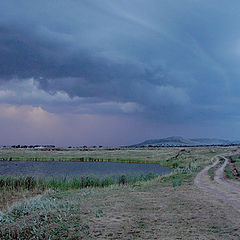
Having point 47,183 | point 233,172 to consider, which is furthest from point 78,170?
point 233,172

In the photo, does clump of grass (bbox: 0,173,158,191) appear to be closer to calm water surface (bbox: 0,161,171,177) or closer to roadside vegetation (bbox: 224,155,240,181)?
calm water surface (bbox: 0,161,171,177)

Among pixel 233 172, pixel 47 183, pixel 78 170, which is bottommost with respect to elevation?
pixel 78 170

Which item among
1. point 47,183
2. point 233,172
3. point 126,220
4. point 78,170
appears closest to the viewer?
point 126,220

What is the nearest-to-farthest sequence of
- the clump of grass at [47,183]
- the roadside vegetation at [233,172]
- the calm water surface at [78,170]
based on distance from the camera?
the roadside vegetation at [233,172]
the clump of grass at [47,183]
the calm water surface at [78,170]

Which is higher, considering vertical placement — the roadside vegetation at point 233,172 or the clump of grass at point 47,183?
the roadside vegetation at point 233,172

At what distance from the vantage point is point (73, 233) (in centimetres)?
941

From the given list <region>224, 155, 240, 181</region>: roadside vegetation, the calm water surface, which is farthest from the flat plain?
the calm water surface

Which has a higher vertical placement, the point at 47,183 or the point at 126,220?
the point at 126,220

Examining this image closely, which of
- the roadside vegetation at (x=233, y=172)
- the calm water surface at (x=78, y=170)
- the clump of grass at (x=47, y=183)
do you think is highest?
the roadside vegetation at (x=233, y=172)

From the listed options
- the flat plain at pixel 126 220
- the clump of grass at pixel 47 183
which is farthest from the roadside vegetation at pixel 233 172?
the flat plain at pixel 126 220

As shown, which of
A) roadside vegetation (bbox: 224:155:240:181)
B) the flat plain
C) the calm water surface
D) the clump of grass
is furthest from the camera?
the calm water surface

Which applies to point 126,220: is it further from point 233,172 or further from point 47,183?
point 233,172

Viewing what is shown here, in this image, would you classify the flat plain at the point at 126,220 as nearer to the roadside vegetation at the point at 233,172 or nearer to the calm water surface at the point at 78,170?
the roadside vegetation at the point at 233,172

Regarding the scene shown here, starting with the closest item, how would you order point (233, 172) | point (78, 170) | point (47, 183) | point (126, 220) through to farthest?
1. point (126, 220)
2. point (47, 183)
3. point (233, 172)
4. point (78, 170)
